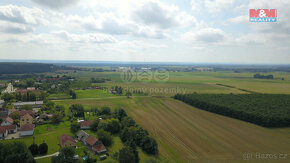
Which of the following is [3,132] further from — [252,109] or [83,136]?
[252,109]

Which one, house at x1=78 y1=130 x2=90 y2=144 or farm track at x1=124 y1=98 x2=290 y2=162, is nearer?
farm track at x1=124 y1=98 x2=290 y2=162

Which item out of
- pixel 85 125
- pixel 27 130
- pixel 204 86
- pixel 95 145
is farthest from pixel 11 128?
pixel 204 86

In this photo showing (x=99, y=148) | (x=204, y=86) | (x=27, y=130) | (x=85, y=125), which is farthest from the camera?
(x=204, y=86)

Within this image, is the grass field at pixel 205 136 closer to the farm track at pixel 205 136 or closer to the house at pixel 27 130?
the farm track at pixel 205 136

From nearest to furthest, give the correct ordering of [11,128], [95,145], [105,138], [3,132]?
1. [95,145]
2. [105,138]
3. [3,132]
4. [11,128]

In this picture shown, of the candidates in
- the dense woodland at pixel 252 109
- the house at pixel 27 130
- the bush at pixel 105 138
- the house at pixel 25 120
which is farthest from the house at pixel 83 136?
the dense woodland at pixel 252 109

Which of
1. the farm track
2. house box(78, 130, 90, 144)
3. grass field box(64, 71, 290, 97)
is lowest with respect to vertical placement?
the farm track

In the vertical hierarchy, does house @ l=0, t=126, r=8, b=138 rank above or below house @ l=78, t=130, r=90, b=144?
above

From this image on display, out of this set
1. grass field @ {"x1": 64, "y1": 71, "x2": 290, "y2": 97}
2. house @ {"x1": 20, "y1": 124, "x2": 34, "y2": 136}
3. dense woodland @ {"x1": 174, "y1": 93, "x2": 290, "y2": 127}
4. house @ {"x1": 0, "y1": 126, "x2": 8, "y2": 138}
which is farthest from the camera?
grass field @ {"x1": 64, "y1": 71, "x2": 290, "y2": 97}

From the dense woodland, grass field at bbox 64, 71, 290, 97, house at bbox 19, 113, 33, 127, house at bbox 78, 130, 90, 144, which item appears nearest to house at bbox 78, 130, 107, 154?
house at bbox 78, 130, 90, 144

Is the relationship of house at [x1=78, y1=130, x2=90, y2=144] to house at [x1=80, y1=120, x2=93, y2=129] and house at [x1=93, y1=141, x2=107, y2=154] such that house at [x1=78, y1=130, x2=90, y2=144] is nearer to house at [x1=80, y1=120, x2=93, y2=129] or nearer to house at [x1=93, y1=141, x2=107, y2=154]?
house at [x1=93, y1=141, x2=107, y2=154]
